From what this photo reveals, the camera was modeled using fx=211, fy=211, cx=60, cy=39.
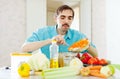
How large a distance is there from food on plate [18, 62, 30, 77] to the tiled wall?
4.71ft

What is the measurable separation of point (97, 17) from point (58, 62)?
1684 mm

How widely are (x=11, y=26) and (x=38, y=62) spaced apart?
58.3 inches

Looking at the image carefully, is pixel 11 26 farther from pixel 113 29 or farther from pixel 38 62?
pixel 38 62

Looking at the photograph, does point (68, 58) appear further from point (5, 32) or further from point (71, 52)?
point (5, 32)

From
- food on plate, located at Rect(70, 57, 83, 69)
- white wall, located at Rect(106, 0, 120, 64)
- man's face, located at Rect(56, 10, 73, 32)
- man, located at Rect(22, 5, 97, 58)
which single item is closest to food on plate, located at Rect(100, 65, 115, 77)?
food on plate, located at Rect(70, 57, 83, 69)

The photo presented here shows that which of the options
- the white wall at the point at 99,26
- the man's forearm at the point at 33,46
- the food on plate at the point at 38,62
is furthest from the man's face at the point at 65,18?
the white wall at the point at 99,26

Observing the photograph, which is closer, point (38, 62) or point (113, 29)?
point (38, 62)

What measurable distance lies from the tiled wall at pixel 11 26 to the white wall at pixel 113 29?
101 cm

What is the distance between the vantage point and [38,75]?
102 cm

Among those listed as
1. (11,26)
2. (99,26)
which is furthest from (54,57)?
(99,26)

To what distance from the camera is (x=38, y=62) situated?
1.08 metres

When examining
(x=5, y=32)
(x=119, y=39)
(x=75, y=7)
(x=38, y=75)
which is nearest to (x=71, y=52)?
(x=38, y=75)

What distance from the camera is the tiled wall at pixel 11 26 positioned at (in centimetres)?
242

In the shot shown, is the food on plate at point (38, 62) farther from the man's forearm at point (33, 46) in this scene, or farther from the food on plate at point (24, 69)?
the man's forearm at point (33, 46)
